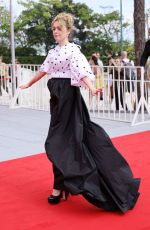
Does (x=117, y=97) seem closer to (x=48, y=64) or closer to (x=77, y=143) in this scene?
(x=48, y=64)

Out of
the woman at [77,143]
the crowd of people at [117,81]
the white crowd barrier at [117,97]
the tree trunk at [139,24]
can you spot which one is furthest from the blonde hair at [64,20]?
the tree trunk at [139,24]

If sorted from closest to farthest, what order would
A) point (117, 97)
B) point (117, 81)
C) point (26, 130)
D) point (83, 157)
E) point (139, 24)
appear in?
point (83, 157) → point (26, 130) → point (117, 81) → point (117, 97) → point (139, 24)

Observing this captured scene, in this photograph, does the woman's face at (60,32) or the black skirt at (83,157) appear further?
the woman's face at (60,32)

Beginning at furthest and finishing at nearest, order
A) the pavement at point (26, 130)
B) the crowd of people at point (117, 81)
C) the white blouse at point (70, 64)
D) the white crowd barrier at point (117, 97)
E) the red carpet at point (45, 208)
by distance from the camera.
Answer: the crowd of people at point (117, 81) < the white crowd barrier at point (117, 97) < the pavement at point (26, 130) < the white blouse at point (70, 64) < the red carpet at point (45, 208)

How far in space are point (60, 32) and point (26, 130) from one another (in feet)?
15.4

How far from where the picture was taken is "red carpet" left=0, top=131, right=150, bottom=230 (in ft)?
12.6

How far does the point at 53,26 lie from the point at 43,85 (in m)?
7.47

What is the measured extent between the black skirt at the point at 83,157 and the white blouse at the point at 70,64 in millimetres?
75

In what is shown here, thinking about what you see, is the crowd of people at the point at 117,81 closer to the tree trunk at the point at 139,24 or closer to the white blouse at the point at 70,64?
the tree trunk at the point at 139,24

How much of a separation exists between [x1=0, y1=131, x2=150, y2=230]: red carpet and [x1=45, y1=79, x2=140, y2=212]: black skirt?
0.16 metres

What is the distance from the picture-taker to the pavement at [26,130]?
6971 millimetres

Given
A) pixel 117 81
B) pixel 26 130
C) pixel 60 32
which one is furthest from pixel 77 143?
pixel 117 81

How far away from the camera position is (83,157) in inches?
163

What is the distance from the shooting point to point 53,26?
167 inches
